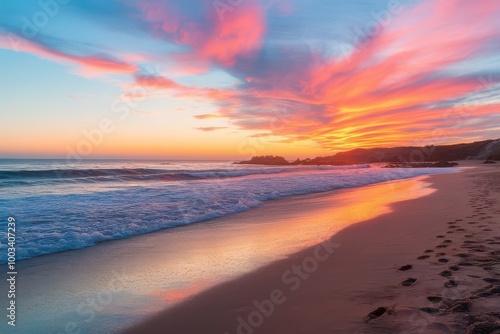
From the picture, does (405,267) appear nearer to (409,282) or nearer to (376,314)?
(409,282)

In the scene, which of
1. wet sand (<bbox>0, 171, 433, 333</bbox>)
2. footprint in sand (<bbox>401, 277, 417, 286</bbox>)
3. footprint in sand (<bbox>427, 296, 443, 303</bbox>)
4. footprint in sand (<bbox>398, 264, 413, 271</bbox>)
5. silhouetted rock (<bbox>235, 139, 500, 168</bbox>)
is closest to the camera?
footprint in sand (<bbox>427, 296, 443, 303</bbox>)

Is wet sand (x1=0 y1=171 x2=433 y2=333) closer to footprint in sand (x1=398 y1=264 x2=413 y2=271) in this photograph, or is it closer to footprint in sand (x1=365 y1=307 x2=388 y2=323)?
footprint in sand (x1=398 y1=264 x2=413 y2=271)

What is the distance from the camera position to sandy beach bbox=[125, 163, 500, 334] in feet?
11.8

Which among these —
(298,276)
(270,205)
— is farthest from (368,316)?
(270,205)

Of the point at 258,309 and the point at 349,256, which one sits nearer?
the point at 258,309

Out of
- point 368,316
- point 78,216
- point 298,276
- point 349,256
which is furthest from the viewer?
point 78,216

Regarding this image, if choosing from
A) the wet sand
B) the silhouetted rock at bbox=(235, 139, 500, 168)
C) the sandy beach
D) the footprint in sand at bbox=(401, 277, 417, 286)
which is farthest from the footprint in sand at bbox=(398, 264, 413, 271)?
the silhouetted rock at bbox=(235, 139, 500, 168)

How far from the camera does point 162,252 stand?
743 cm

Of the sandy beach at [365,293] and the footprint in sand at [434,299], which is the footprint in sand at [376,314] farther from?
the footprint in sand at [434,299]

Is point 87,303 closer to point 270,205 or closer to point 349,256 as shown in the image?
point 349,256

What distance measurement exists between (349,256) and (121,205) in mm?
9914

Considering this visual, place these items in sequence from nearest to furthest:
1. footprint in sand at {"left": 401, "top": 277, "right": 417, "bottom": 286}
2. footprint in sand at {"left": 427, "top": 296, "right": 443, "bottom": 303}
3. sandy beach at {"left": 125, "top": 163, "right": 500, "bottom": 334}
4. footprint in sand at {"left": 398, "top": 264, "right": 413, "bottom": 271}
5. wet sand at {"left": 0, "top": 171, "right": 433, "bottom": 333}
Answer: sandy beach at {"left": 125, "top": 163, "right": 500, "bottom": 334}
footprint in sand at {"left": 427, "top": 296, "right": 443, "bottom": 303}
wet sand at {"left": 0, "top": 171, "right": 433, "bottom": 333}
footprint in sand at {"left": 401, "top": 277, "right": 417, "bottom": 286}
footprint in sand at {"left": 398, "top": 264, "right": 413, "bottom": 271}

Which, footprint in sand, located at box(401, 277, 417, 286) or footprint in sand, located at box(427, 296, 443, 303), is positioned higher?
footprint in sand, located at box(427, 296, 443, 303)

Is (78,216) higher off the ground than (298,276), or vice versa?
(78,216)
